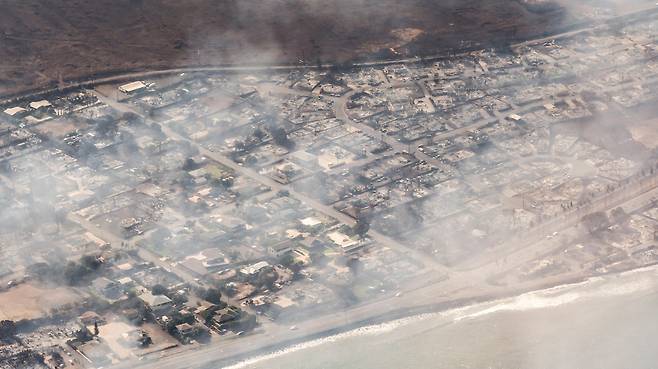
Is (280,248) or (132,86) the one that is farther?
(132,86)

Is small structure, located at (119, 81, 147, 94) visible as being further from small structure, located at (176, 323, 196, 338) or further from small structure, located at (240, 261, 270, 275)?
small structure, located at (176, 323, 196, 338)

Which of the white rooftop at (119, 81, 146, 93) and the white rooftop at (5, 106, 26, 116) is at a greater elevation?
the white rooftop at (5, 106, 26, 116)

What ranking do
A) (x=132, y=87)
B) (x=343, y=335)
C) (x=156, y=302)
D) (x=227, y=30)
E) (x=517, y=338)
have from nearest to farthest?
(x=517, y=338), (x=343, y=335), (x=156, y=302), (x=132, y=87), (x=227, y=30)

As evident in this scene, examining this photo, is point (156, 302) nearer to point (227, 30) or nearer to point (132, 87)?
point (132, 87)

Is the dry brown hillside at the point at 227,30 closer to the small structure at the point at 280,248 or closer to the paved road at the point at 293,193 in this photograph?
the paved road at the point at 293,193

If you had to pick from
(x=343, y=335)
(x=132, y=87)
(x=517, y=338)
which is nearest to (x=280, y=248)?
(x=343, y=335)

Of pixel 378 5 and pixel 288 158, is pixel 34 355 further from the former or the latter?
pixel 378 5

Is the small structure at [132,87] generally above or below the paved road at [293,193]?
above

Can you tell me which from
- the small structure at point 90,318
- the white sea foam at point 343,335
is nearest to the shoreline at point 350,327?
the white sea foam at point 343,335

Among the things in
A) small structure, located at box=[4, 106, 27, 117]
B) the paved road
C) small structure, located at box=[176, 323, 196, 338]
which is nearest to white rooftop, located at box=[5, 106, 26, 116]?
small structure, located at box=[4, 106, 27, 117]
